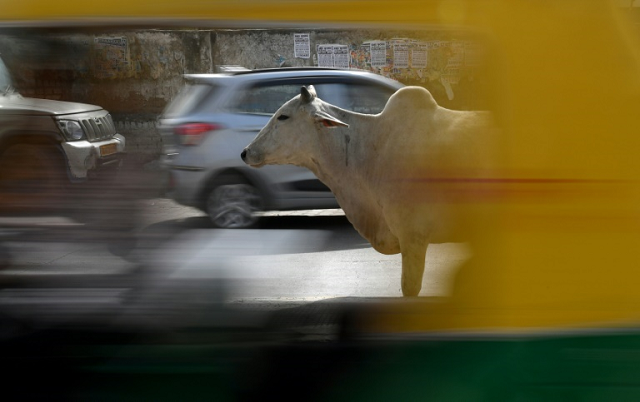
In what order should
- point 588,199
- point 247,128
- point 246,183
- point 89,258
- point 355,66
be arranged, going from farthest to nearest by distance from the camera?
point 247,128, point 246,183, point 355,66, point 89,258, point 588,199

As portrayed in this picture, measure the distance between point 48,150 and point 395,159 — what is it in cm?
116

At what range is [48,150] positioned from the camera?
204cm

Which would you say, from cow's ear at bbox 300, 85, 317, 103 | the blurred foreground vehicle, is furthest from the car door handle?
the blurred foreground vehicle

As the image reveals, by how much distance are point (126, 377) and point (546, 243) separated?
1.22 meters

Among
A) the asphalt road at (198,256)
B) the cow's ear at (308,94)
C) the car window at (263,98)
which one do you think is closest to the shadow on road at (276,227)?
the asphalt road at (198,256)

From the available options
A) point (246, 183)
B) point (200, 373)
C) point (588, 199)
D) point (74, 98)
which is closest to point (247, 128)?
point (246, 183)

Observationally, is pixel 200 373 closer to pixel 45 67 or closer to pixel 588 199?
pixel 45 67

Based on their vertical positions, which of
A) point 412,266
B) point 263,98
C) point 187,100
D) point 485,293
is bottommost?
point 412,266

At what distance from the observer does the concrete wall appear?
1.93m

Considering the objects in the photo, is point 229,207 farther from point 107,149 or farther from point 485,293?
point 485,293

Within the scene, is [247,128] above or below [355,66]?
below

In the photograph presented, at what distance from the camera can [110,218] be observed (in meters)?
2.00

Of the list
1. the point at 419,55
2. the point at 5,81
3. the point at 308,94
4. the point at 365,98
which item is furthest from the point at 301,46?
the point at 365,98

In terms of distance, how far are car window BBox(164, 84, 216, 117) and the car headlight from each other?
280 millimetres
